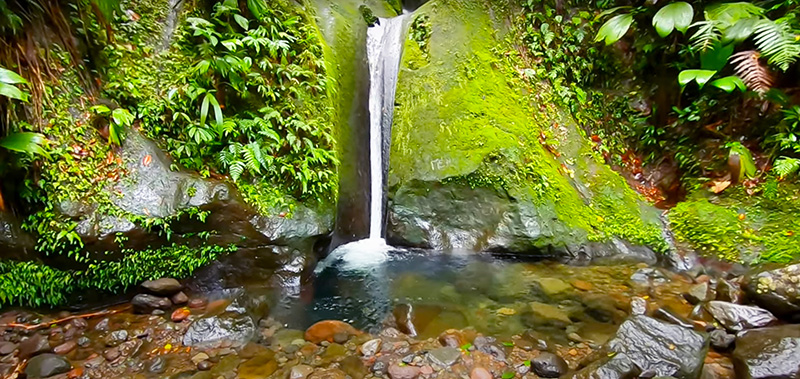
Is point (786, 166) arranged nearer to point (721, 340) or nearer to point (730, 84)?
point (730, 84)

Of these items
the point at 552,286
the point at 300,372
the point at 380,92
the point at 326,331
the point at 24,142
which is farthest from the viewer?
the point at 380,92

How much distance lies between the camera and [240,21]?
439cm

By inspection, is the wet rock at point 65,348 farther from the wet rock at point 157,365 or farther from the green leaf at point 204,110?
the green leaf at point 204,110

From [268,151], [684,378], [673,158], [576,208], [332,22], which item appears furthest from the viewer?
[332,22]

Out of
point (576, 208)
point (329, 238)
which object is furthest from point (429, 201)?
point (576, 208)

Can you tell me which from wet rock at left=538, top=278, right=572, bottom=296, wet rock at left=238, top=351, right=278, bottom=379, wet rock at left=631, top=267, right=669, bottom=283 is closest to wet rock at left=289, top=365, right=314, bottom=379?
wet rock at left=238, top=351, right=278, bottom=379

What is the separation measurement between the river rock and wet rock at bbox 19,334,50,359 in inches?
213

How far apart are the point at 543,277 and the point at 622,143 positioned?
285cm

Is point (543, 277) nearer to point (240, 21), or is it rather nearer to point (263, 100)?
point (263, 100)

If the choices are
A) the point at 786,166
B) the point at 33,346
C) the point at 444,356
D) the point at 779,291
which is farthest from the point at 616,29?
the point at 33,346

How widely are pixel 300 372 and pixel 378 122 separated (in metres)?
4.14

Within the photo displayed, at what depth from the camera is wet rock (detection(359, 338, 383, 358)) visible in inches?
113

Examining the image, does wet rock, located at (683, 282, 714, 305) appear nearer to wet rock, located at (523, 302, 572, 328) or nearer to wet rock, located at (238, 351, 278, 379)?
wet rock, located at (523, 302, 572, 328)

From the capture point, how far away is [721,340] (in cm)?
276
